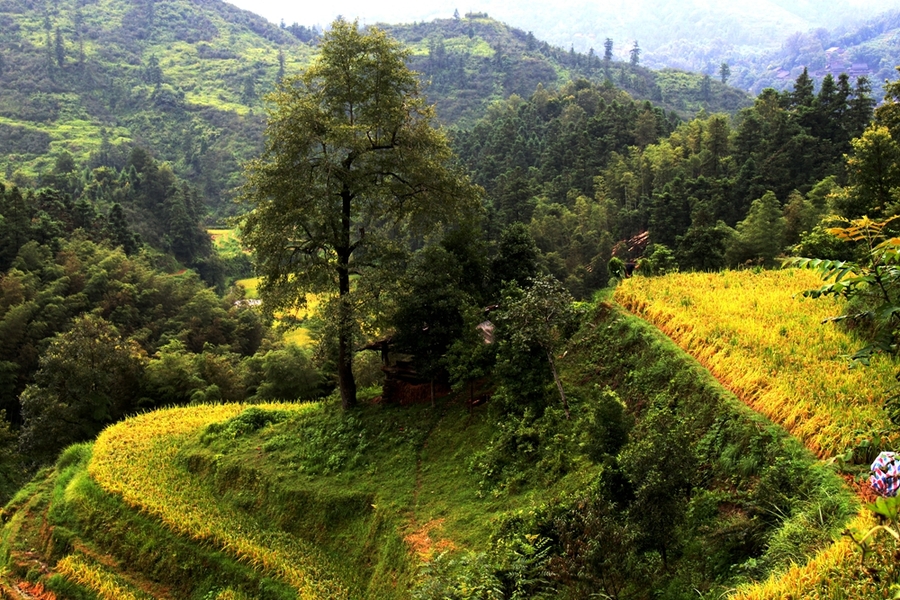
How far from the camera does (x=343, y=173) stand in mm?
12805

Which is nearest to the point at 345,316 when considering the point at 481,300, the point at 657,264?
the point at 481,300

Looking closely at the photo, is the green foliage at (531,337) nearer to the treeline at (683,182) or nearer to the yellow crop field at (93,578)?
the yellow crop field at (93,578)

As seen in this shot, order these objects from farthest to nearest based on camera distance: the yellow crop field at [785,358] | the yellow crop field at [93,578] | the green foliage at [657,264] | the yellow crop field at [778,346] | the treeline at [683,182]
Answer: the treeline at [683,182] → the green foliage at [657,264] → the yellow crop field at [93,578] → the yellow crop field at [778,346] → the yellow crop field at [785,358]

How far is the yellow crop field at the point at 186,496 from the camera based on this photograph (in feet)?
37.1

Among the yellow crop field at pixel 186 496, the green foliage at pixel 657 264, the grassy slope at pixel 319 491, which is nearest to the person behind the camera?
the grassy slope at pixel 319 491

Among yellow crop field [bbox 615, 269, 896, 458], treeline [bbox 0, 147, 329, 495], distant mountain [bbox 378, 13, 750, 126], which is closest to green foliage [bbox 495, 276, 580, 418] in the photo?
yellow crop field [bbox 615, 269, 896, 458]

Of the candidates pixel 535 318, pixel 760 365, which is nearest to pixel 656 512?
pixel 760 365

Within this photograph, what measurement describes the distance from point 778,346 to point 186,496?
12.2 meters

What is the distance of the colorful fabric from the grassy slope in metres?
2.07

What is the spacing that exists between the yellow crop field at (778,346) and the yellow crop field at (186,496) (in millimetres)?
7338

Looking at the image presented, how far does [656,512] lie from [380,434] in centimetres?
778

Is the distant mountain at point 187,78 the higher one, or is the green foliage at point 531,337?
the distant mountain at point 187,78

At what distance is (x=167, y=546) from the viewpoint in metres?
12.6

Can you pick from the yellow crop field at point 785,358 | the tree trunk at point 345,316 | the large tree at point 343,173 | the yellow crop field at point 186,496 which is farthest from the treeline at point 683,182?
the yellow crop field at point 186,496
